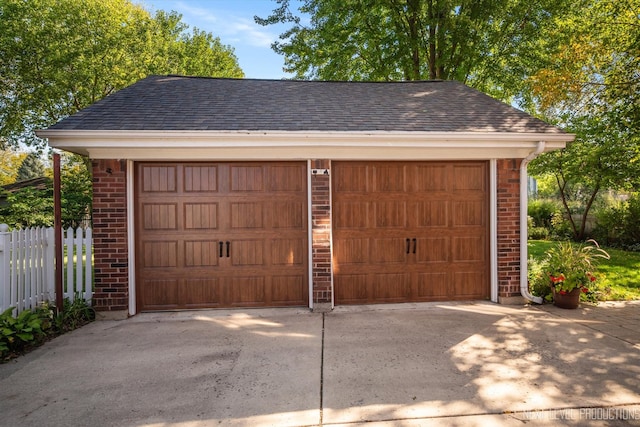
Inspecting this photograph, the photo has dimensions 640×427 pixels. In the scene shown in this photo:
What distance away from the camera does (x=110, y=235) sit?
205 inches

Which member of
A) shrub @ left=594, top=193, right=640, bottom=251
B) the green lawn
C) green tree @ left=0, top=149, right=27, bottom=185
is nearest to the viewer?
the green lawn

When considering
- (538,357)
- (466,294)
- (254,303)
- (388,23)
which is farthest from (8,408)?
(388,23)

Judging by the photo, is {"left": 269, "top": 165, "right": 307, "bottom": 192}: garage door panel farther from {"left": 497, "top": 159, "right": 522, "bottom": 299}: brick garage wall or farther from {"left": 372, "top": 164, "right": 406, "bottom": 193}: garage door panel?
{"left": 497, "top": 159, "right": 522, "bottom": 299}: brick garage wall

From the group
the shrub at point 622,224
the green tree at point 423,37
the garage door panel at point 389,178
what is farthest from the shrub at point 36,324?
the shrub at point 622,224

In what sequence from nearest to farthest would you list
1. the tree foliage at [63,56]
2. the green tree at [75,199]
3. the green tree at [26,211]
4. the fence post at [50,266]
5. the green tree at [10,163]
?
1. the fence post at [50,266]
2. the green tree at [26,211]
3. the green tree at [75,199]
4. the tree foliage at [63,56]
5. the green tree at [10,163]

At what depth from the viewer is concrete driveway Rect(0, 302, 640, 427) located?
2.74 meters

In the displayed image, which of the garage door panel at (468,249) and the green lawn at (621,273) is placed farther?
the green lawn at (621,273)

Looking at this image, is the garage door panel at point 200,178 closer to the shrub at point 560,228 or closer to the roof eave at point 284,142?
the roof eave at point 284,142

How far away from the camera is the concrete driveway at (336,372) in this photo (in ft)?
8.99

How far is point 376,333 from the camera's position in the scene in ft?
14.7

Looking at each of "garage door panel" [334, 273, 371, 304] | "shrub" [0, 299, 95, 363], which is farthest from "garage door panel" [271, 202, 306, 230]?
"shrub" [0, 299, 95, 363]

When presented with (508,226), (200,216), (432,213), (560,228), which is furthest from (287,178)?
(560,228)

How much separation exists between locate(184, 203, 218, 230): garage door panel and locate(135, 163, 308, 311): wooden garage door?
0.01 metres

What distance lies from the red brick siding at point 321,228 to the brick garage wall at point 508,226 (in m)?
2.68
